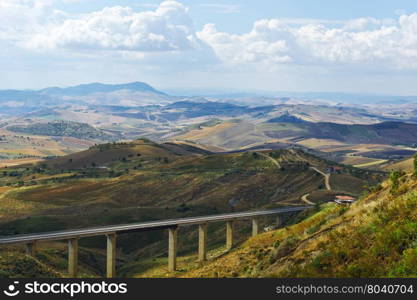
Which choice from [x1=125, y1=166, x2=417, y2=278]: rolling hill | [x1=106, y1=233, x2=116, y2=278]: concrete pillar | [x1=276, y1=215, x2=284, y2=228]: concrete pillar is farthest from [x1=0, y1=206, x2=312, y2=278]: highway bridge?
[x1=125, y1=166, x2=417, y2=278]: rolling hill

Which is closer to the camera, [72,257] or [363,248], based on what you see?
[363,248]

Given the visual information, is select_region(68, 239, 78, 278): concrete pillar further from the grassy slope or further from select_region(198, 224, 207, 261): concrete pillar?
the grassy slope

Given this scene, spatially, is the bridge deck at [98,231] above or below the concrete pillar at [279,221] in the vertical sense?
above

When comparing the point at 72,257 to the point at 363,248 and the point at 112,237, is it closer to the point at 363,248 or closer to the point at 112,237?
the point at 112,237

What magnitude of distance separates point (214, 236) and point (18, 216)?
64867 mm

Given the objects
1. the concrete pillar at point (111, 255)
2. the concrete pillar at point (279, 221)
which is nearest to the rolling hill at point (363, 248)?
the concrete pillar at point (111, 255)

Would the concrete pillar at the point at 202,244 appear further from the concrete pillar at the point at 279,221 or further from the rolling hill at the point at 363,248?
the rolling hill at the point at 363,248

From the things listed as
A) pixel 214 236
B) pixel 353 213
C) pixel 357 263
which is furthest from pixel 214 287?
pixel 214 236

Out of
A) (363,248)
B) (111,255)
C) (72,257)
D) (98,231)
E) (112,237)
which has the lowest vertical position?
(111,255)

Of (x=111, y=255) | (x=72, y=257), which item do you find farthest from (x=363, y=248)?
(x=111, y=255)

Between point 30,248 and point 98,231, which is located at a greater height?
point 98,231

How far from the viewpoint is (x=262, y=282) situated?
2527cm

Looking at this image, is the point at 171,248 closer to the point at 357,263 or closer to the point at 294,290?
the point at 357,263

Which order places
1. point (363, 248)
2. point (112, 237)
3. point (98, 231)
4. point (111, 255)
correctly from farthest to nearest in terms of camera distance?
1. point (112, 237)
2. point (111, 255)
3. point (98, 231)
4. point (363, 248)
